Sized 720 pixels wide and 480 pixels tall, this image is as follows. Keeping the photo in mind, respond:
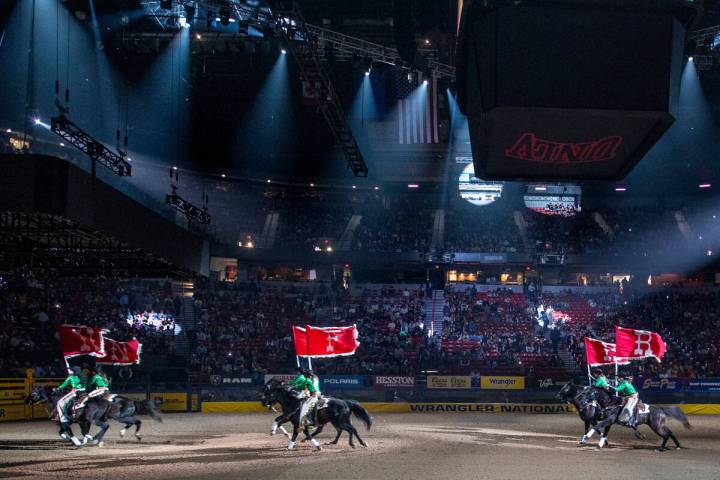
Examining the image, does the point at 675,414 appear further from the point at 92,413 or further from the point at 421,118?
the point at 92,413

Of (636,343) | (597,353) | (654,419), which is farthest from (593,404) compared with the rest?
(597,353)

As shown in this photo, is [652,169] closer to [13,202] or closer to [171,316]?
[171,316]

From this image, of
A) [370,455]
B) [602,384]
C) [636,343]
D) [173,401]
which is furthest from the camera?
[173,401]

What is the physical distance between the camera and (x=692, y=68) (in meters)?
31.2

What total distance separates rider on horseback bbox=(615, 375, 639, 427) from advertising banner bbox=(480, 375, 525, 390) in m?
14.1

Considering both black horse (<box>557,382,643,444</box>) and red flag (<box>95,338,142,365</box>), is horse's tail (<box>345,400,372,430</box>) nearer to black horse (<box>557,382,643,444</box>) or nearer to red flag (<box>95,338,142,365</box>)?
black horse (<box>557,382,643,444</box>)

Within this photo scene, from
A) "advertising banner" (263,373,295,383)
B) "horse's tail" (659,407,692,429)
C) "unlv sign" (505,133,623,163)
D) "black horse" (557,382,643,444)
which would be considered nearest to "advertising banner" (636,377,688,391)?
"black horse" (557,382,643,444)

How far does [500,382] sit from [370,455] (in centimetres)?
1726

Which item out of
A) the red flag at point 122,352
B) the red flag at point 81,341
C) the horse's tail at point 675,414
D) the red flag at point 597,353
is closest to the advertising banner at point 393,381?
the red flag at point 597,353

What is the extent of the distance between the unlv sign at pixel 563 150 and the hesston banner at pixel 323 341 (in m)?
17.6

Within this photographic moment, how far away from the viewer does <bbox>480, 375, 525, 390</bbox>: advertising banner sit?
3425 cm

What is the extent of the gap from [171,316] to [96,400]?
21.4 m

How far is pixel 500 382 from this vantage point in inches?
1351

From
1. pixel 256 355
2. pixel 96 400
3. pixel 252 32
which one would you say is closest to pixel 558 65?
pixel 96 400
